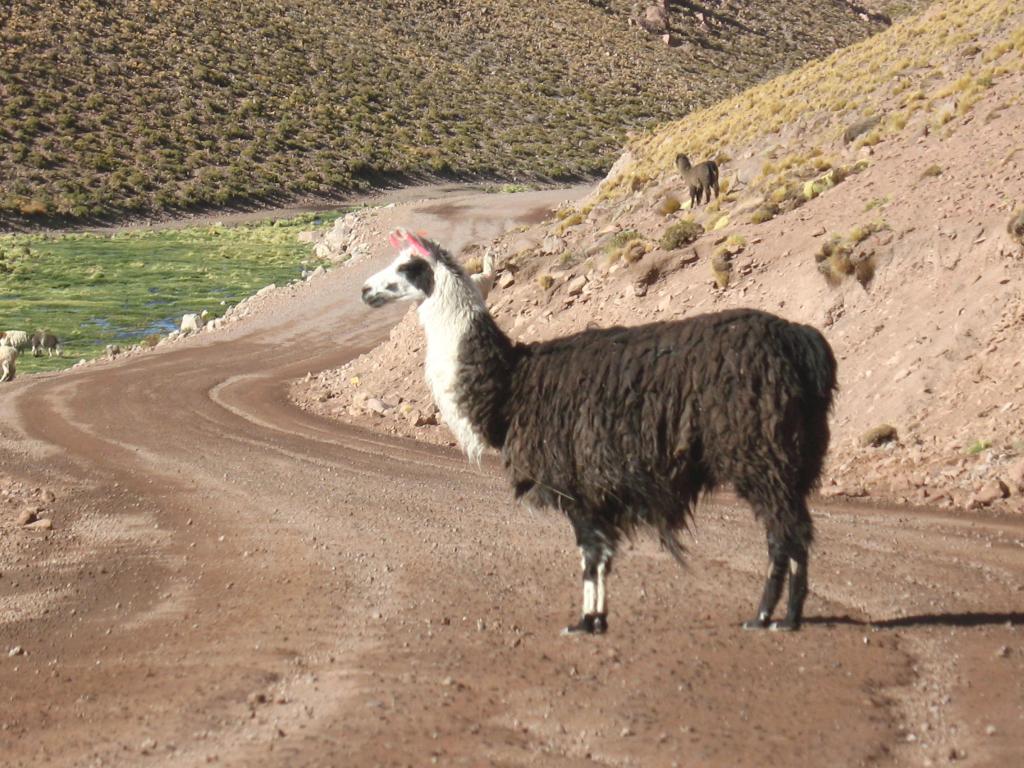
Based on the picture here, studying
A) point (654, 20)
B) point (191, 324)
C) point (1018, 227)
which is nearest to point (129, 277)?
point (191, 324)

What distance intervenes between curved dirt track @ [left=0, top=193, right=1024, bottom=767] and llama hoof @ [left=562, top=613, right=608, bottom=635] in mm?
101

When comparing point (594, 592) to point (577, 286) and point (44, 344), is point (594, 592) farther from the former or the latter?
→ point (44, 344)

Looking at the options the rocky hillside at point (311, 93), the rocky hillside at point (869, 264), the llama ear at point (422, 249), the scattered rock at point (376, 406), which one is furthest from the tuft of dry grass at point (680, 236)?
the rocky hillside at point (311, 93)

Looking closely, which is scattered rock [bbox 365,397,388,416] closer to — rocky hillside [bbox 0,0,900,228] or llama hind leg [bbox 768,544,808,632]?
llama hind leg [bbox 768,544,808,632]

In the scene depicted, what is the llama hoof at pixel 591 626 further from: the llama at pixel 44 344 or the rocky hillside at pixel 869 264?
the llama at pixel 44 344

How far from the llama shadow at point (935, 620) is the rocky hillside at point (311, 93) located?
71175mm

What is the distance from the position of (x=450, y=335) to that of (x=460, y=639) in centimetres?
220

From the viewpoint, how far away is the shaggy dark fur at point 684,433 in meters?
8.00

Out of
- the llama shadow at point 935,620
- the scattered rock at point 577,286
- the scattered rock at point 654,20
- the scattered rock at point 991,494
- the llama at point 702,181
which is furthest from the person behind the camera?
the scattered rock at point 654,20

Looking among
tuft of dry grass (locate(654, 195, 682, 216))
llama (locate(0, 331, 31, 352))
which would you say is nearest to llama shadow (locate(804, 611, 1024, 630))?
tuft of dry grass (locate(654, 195, 682, 216))

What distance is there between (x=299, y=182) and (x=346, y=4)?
4368 centimetres

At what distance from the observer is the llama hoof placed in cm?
829

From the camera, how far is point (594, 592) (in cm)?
830

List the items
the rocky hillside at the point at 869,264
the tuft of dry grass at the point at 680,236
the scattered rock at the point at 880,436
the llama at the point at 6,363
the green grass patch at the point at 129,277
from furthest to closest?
the green grass patch at the point at 129,277 → the llama at the point at 6,363 → the tuft of dry grass at the point at 680,236 → the scattered rock at the point at 880,436 → the rocky hillside at the point at 869,264
